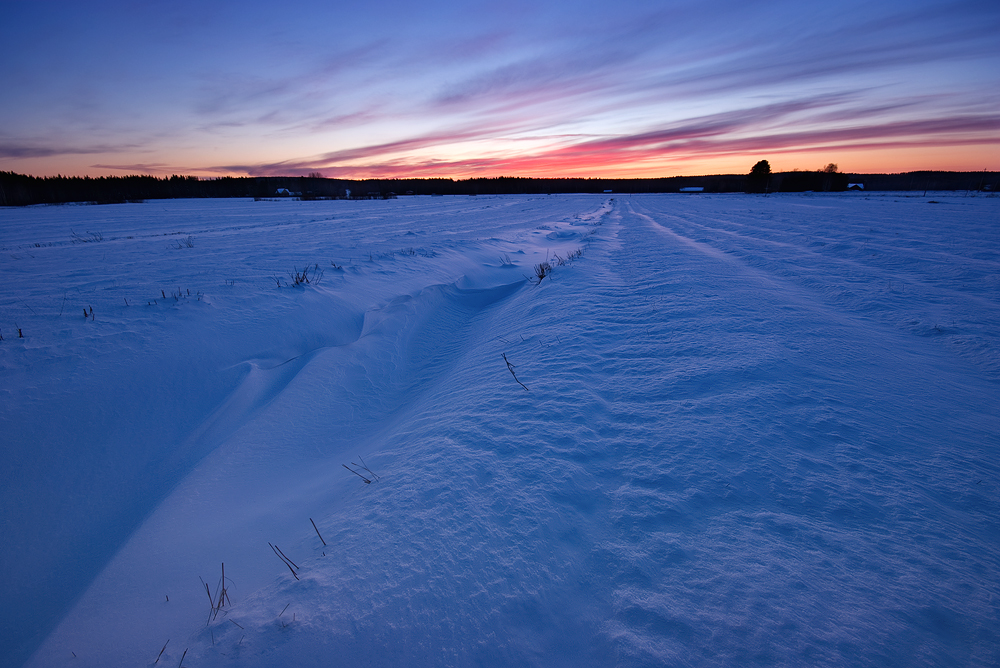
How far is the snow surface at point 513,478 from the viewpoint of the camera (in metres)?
1.09

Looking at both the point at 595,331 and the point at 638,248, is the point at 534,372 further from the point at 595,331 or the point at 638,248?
the point at 638,248

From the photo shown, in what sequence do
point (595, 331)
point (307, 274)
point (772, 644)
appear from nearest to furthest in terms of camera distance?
point (772, 644) < point (595, 331) < point (307, 274)

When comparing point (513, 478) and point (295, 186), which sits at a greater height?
point (295, 186)

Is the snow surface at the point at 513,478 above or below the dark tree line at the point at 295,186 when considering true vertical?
below

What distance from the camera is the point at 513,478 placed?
1.65 meters

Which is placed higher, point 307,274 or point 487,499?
point 307,274

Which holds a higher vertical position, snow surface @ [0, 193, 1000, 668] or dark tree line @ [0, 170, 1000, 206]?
dark tree line @ [0, 170, 1000, 206]

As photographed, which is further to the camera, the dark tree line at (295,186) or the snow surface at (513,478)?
the dark tree line at (295,186)

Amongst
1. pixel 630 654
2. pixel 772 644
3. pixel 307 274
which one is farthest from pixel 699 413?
pixel 307 274

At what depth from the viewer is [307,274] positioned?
18.0ft

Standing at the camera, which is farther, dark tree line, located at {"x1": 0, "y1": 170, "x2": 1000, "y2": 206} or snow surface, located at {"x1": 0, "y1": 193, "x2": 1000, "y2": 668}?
dark tree line, located at {"x1": 0, "y1": 170, "x2": 1000, "y2": 206}

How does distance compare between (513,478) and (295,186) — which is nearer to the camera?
(513,478)

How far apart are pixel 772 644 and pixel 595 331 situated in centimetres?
240

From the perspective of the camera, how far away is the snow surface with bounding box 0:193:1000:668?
→ 1.09 m
